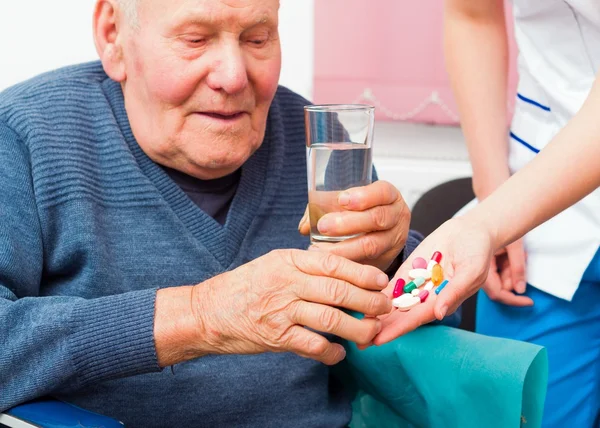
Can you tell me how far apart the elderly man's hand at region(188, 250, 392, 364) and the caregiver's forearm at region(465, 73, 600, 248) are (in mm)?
277

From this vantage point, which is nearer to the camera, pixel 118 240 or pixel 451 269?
pixel 451 269

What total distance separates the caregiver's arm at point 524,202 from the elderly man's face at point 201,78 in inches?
16.9

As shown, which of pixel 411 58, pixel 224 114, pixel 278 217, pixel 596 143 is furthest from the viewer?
pixel 411 58

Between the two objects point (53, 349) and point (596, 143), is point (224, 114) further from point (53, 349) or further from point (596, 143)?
point (596, 143)

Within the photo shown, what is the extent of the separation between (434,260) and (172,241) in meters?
0.53

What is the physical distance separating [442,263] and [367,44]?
1.55 m

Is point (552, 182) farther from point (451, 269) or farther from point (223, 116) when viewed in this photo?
point (223, 116)

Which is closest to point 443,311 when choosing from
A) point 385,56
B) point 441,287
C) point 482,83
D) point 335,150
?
point 441,287

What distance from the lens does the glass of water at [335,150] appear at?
4.10ft

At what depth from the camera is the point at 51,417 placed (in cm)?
127

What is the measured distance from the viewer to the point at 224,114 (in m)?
1.57

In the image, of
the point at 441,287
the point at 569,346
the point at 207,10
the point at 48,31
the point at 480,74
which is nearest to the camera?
the point at 441,287

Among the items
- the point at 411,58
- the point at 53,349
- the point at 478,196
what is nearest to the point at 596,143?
the point at 478,196

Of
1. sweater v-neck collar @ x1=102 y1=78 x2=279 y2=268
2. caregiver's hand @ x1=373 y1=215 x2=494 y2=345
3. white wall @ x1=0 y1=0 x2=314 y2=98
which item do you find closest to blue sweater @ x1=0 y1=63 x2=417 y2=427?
sweater v-neck collar @ x1=102 y1=78 x2=279 y2=268
